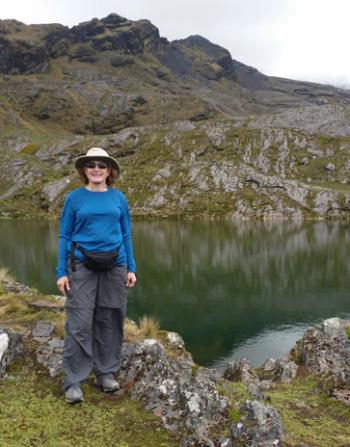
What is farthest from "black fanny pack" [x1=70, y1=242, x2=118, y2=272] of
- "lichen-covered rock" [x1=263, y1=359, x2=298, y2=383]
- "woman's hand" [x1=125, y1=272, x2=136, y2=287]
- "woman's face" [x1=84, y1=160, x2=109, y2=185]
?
"lichen-covered rock" [x1=263, y1=359, x2=298, y2=383]

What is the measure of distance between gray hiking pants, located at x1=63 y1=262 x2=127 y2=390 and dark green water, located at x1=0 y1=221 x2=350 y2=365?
57.2 ft

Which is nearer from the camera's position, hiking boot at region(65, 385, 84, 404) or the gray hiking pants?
hiking boot at region(65, 385, 84, 404)

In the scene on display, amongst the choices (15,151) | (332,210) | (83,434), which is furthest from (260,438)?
(15,151)

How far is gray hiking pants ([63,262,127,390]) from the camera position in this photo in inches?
318

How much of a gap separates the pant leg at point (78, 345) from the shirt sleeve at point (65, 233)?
827 mm

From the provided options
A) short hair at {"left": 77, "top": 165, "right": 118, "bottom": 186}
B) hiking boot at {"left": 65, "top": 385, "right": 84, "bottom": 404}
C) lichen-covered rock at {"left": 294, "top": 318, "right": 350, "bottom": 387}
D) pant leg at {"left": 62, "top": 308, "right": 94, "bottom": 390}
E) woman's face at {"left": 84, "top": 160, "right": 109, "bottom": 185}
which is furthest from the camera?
lichen-covered rock at {"left": 294, "top": 318, "right": 350, "bottom": 387}

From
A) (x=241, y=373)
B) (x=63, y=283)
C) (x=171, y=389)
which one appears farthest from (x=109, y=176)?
(x=241, y=373)

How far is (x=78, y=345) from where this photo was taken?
8.12 m

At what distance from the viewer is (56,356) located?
9375mm

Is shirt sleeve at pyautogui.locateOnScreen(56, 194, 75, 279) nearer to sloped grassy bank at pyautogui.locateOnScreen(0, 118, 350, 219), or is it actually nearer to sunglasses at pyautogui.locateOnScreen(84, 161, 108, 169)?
sunglasses at pyautogui.locateOnScreen(84, 161, 108, 169)

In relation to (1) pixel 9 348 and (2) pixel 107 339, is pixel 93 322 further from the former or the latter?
(1) pixel 9 348

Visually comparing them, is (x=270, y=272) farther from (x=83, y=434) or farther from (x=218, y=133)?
(x=218, y=133)

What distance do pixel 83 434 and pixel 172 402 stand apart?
1.77 metres

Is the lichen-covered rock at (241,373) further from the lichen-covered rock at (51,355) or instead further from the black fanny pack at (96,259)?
the black fanny pack at (96,259)
